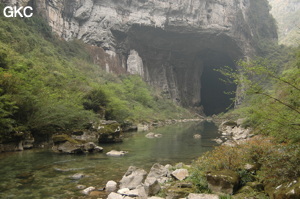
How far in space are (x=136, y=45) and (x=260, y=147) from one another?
73.3m

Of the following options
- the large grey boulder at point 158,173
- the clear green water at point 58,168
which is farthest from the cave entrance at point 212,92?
the large grey boulder at point 158,173

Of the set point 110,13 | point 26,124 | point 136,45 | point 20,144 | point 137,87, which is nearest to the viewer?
point 20,144

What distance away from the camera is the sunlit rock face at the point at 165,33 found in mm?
65250

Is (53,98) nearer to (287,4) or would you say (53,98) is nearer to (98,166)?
(98,166)

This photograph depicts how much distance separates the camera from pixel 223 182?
6188 mm

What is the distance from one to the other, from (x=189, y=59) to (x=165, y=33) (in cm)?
1997

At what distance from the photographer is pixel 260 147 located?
7465 mm

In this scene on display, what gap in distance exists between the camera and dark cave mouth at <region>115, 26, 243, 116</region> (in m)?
77.2

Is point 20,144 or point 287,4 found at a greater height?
point 287,4

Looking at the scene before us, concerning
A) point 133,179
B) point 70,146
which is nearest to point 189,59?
point 70,146

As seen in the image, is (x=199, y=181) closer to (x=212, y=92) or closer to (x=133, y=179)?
(x=133, y=179)

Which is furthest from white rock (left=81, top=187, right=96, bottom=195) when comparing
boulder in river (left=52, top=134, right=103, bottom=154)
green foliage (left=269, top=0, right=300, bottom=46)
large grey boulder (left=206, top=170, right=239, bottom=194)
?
green foliage (left=269, top=0, right=300, bottom=46)

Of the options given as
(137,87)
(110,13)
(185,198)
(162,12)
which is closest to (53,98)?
(185,198)

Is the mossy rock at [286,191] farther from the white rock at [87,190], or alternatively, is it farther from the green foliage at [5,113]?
the green foliage at [5,113]
